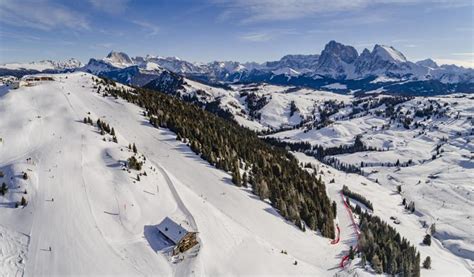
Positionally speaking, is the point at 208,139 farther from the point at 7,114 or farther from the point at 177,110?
the point at 7,114

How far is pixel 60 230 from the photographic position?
1909 inches

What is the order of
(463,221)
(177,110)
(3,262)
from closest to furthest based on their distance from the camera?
(3,262) < (177,110) < (463,221)

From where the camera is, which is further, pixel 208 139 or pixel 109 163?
pixel 208 139

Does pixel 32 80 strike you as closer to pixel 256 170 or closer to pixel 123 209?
pixel 256 170

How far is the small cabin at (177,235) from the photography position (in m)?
49.7

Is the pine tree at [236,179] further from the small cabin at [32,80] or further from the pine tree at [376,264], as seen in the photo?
the small cabin at [32,80]

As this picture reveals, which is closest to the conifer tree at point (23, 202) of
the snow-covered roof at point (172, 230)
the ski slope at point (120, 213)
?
the ski slope at point (120, 213)

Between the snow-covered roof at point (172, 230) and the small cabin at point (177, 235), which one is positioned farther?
the snow-covered roof at point (172, 230)

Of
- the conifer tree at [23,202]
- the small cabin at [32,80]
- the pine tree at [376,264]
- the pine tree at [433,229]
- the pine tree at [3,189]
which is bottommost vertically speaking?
the pine tree at [433,229]

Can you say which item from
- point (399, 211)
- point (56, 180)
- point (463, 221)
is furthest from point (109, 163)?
point (463, 221)

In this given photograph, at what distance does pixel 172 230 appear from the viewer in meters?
51.8

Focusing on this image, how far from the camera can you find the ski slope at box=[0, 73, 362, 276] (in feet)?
Answer: 151

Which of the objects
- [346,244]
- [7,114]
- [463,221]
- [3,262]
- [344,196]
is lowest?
[463,221]

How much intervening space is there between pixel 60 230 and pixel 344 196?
361ft
